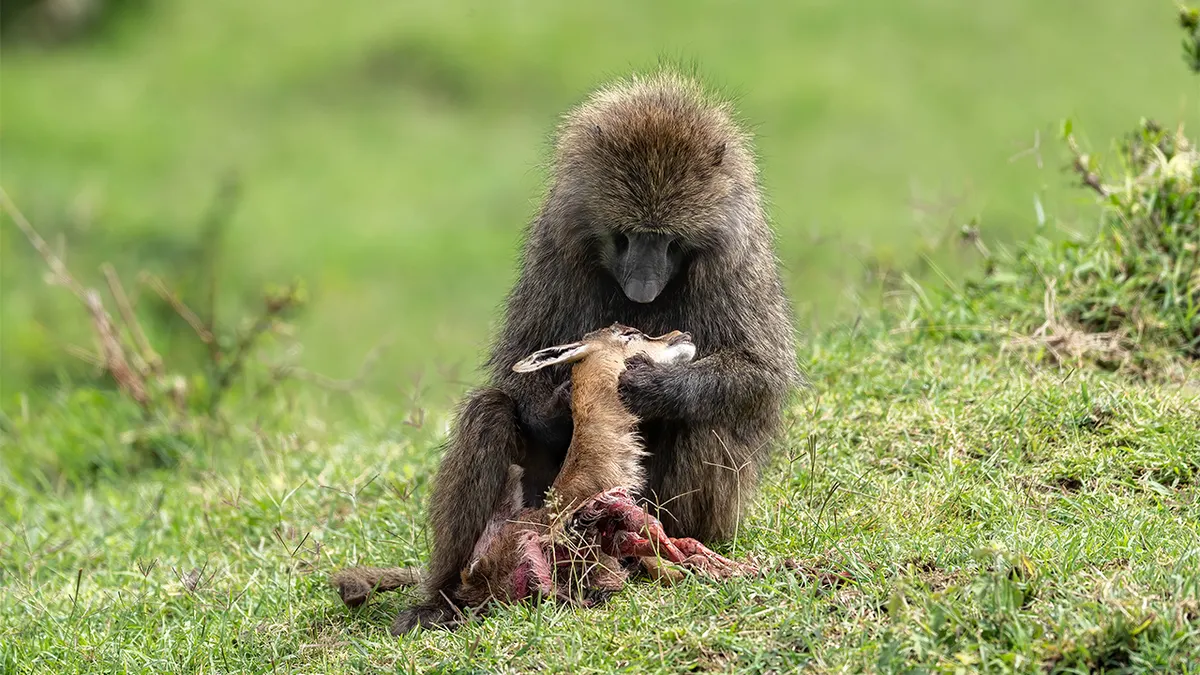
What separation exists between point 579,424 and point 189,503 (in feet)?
8.77

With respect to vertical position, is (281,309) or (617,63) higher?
(617,63)

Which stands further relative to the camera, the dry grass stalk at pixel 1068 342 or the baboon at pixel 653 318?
the dry grass stalk at pixel 1068 342

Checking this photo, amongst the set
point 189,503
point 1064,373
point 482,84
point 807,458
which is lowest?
point 189,503

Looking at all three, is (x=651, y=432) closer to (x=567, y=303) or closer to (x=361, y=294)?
(x=567, y=303)

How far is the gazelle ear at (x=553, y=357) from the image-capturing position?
4348 millimetres

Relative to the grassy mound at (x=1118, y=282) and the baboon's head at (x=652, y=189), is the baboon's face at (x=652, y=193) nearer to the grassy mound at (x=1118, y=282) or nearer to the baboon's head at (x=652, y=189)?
the baboon's head at (x=652, y=189)

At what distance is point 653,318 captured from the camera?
4684 millimetres

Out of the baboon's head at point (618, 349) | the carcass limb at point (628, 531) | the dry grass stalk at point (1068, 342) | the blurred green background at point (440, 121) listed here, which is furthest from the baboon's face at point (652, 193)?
the blurred green background at point (440, 121)

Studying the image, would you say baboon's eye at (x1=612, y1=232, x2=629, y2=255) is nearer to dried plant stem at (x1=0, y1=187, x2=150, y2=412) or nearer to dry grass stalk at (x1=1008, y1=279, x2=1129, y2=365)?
dry grass stalk at (x1=1008, y1=279, x2=1129, y2=365)

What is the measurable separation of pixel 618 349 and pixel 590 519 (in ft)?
1.67

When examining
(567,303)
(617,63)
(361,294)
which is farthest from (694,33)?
(567,303)

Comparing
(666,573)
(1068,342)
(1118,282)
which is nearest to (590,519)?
(666,573)

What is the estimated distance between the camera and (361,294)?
11539 mm

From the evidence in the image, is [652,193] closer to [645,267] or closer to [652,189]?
[652,189]
